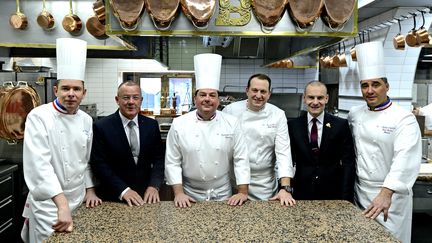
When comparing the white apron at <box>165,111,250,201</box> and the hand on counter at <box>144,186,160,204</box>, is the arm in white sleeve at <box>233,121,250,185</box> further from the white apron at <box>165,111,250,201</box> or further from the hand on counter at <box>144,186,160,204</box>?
the hand on counter at <box>144,186,160,204</box>

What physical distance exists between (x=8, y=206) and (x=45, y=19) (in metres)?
1.77

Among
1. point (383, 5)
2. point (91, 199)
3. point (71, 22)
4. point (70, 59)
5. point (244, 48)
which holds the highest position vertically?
point (383, 5)

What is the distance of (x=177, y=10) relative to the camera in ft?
7.31

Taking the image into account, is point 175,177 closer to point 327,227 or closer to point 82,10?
point 327,227

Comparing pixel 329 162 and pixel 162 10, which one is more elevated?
pixel 162 10

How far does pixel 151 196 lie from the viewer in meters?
1.97

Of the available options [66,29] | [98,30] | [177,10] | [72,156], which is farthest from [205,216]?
[66,29]

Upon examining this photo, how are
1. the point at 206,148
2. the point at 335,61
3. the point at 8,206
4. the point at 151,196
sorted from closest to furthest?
the point at 151,196
the point at 206,148
the point at 8,206
the point at 335,61

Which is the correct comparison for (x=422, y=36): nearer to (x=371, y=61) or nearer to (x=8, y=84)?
(x=371, y=61)

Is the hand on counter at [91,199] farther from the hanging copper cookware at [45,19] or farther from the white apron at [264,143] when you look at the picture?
the hanging copper cookware at [45,19]

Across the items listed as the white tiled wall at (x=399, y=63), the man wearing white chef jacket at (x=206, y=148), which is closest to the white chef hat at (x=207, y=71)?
the man wearing white chef jacket at (x=206, y=148)

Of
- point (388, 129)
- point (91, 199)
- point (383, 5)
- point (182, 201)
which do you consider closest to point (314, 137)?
point (388, 129)

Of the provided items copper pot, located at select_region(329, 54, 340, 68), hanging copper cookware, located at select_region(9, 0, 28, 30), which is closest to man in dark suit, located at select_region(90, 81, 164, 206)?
hanging copper cookware, located at select_region(9, 0, 28, 30)

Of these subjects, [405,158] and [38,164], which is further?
[405,158]
